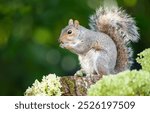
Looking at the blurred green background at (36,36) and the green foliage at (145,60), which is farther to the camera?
the blurred green background at (36,36)

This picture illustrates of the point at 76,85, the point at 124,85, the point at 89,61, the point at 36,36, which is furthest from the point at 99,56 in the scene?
the point at 36,36

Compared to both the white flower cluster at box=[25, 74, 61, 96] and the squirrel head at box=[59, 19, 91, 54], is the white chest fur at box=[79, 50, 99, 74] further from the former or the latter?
the white flower cluster at box=[25, 74, 61, 96]

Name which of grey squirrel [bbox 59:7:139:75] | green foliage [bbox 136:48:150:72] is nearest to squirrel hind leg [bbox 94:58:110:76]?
grey squirrel [bbox 59:7:139:75]

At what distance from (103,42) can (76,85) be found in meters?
0.51

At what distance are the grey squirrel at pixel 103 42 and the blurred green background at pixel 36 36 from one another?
1999 millimetres

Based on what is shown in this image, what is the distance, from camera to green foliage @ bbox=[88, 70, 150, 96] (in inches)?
103

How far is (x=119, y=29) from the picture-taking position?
357cm

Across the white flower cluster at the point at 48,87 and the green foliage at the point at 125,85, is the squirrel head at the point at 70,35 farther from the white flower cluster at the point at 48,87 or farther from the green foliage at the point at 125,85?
the green foliage at the point at 125,85

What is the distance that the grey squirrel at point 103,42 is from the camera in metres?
3.34

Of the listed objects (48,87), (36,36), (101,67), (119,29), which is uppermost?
(36,36)

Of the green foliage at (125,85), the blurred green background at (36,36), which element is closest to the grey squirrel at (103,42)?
the green foliage at (125,85)

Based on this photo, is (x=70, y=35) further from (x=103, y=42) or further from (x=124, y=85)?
(x=124, y=85)

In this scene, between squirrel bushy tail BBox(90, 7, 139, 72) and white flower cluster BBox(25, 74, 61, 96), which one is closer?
white flower cluster BBox(25, 74, 61, 96)

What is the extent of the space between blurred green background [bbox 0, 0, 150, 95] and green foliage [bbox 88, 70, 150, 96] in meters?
2.94
